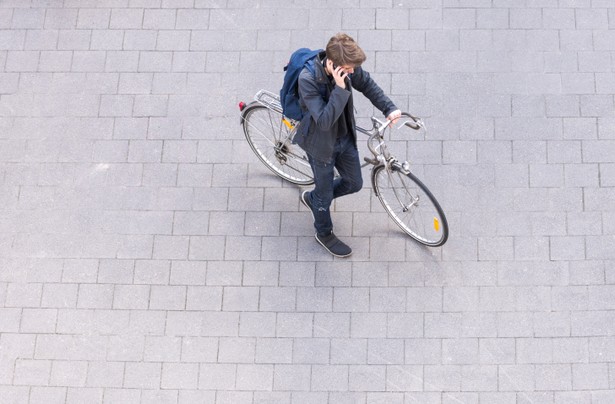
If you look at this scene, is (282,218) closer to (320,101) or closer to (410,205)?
(410,205)

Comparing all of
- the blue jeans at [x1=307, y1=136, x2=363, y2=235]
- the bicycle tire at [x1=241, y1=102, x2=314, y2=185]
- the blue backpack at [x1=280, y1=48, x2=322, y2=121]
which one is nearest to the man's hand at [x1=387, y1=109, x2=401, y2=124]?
the blue jeans at [x1=307, y1=136, x2=363, y2=235]

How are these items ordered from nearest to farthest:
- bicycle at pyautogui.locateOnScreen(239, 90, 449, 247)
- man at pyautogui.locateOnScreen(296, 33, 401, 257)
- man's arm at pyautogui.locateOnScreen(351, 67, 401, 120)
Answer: man at pyautogui.locateOnScreen(296, 33, 401, 257) → man's arm at pyautogui.locateOnScreen(351, 67, 401, 120) → bicycle at pyautogui.locateOnScreen(239, 90, 449, 247)

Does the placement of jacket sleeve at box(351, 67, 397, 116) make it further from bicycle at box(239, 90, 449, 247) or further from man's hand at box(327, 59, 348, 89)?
man's hand at box(327, 59, 348, 89)

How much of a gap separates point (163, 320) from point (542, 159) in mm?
3432

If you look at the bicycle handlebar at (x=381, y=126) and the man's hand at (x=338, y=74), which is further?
the bicycle handlebar at (x=381, y=126)

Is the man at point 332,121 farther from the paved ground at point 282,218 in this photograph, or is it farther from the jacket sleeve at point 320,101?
the paved ground at point 282,218

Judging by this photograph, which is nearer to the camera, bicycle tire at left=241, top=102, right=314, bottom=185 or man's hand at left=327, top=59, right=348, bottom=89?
man's hand at left=327, top=59, right=348, bottom=89

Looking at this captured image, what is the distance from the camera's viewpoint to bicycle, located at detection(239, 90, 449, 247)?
6.32 m

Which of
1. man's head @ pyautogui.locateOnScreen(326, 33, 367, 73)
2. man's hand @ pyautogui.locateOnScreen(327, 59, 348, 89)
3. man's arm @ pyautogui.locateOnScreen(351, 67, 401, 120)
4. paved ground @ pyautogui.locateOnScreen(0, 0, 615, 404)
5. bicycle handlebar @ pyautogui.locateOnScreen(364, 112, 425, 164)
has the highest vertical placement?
man's head @ pyautogui.locateOnScreen(326, 33, 367, 73)

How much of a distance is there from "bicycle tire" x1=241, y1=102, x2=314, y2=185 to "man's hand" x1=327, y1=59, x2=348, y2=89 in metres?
1.28

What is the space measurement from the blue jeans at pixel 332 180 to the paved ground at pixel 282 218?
37cm

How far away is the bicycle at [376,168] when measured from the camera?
249 inches

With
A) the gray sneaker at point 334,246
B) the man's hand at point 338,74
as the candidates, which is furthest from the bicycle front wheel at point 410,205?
the man's hand at point 338,74

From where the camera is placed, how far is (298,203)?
708 cm
